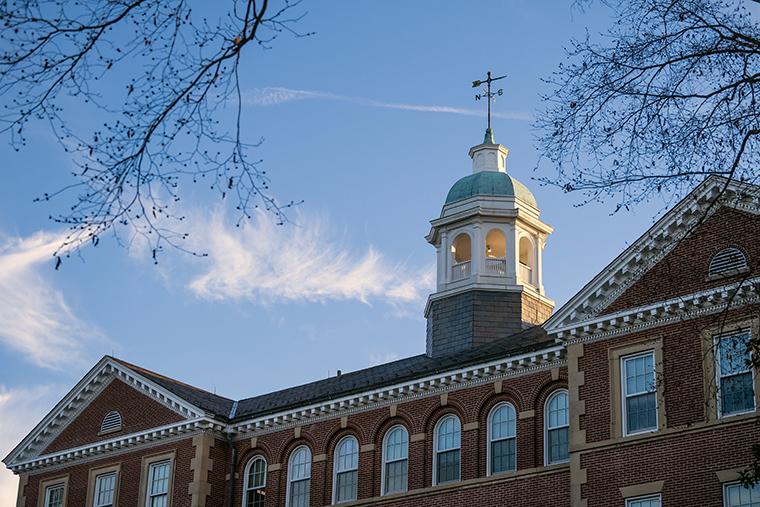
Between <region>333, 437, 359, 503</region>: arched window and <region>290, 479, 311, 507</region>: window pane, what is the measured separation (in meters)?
1.05

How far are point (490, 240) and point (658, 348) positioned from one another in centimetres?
1468

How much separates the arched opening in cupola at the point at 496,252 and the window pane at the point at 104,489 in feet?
44.2

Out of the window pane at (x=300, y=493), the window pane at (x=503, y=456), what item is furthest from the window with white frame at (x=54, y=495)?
the window pane at (x=503, y=456)

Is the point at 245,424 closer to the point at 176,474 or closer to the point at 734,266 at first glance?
the point at 176,474

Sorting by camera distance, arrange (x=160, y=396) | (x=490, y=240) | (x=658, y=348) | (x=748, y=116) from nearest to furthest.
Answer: (x=748, y=116), (x=658, y=348), (x=160, y=396), (x=490, y=240)

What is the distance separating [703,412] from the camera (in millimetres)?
29000

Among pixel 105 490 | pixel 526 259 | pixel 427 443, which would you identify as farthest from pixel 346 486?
pixel 526 259

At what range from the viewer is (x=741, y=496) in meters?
28.0

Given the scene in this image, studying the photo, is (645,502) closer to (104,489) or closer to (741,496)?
(741,496)

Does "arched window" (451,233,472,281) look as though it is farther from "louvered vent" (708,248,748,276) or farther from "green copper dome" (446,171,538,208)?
"louvered vent" (708,248,748,276)

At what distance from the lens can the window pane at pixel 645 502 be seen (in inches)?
1150

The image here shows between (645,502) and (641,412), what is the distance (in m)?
2.05

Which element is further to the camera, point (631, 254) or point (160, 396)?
point (160, 396)

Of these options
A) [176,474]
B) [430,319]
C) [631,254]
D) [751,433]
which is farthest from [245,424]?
[751,433]
